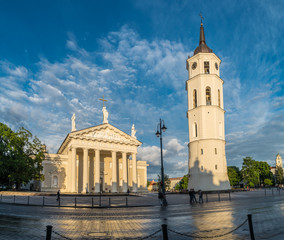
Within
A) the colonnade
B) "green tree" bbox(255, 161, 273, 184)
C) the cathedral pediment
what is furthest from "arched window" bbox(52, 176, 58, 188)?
"green tree" bbox(255, 161, 273, 184)

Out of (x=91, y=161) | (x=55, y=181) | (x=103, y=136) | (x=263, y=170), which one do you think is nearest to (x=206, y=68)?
(x=103, y=136)

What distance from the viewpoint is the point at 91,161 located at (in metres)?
61.9

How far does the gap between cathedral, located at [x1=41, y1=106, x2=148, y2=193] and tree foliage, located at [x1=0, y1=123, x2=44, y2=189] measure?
675cm

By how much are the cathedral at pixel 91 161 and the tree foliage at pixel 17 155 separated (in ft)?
22.2

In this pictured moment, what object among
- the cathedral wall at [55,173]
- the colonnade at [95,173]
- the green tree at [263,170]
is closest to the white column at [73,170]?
the colonnade at [95,173]

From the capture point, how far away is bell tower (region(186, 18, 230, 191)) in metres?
50.0

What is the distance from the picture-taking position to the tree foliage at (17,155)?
44.4 m

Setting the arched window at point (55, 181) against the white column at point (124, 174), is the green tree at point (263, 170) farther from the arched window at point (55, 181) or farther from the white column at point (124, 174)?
the arched window at point (55, 181)

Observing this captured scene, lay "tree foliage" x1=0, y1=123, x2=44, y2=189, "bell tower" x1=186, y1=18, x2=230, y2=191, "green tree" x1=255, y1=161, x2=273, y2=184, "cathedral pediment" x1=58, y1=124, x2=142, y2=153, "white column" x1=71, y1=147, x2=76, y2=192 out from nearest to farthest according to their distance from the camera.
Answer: "tree foliage" x1=0, y1=123, x2=44, y2=189 < "bell tower" x1=186, y1=18, x2=230, y2=191 < "white column" x1=71, y1=147, x2=76, y2=192 < "cathedral pediment" x1=58, y1=124, x2=142, y2=153 < "green tree" x1=255, y1=161, x2=273, y2=184

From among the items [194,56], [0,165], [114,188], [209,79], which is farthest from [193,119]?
[0,165]

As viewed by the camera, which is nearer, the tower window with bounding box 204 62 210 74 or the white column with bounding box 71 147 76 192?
the white column with bounding box 71 147 76 192

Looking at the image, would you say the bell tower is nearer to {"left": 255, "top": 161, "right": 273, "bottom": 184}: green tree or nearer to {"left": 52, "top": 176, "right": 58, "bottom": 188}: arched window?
{"left": 52, "top": 176, "right": 58, "bottom": 188}: arched window

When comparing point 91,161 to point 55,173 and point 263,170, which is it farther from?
point 263,170

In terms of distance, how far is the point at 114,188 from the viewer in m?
56.0
